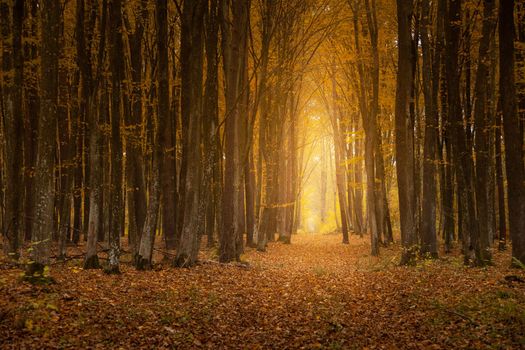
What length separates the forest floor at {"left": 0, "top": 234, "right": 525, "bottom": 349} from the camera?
6.20 metres

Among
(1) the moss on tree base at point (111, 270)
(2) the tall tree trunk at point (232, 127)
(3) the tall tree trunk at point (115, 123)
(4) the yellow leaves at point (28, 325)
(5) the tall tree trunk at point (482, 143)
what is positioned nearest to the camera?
(4) the yellow leaves at point (28, 325)

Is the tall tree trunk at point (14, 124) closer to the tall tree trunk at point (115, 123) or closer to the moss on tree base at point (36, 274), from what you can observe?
the tall tree trunk at point (115, 123)

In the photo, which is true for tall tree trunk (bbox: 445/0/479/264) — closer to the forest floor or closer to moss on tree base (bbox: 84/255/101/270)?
the forest floor

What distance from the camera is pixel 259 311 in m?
8.34

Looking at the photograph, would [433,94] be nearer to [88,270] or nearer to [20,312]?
[88,270]

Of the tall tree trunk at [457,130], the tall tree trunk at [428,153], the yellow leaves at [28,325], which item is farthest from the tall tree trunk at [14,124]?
the tall tree trunk at [428,153]

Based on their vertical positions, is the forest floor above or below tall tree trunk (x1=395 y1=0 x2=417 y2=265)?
below

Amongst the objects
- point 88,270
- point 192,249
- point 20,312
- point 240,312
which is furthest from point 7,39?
point 240,312

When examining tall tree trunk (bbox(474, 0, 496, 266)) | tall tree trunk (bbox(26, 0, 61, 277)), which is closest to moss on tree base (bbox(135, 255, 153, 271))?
tall tree trunk (bbox(26, 0, 61, 277))

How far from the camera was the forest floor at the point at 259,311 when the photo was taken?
20.3 feet

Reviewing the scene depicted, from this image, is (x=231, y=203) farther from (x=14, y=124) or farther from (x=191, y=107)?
(x=14, y=124)

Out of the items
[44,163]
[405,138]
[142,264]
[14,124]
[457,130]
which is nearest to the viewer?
[44,163]

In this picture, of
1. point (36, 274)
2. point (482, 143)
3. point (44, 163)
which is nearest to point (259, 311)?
point (36, 274)

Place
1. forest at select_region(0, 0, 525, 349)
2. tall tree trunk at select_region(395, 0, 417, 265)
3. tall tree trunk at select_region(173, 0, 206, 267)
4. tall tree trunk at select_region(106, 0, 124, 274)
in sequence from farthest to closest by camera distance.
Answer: tall tree trunk at select_region(395, 0, 417, 265)
tall tree trunk at select_region(173, 0, 206, 267)
tall tree trunk at select_region(106, 0, 124, 274)
forest at select_region(0, 0, 525, 349)
